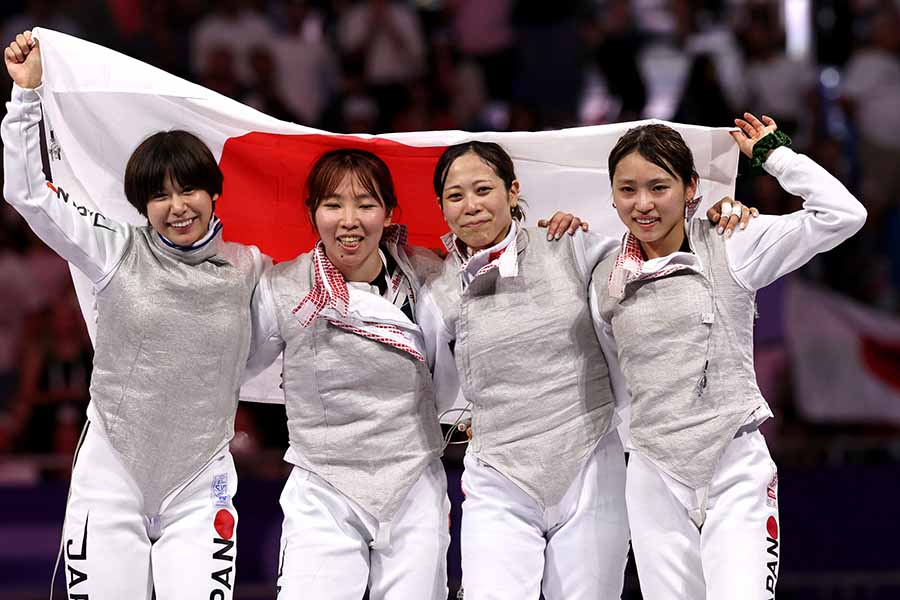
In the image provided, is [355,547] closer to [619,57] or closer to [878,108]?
[619,57]

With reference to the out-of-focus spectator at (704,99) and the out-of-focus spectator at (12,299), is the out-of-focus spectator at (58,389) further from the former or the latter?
the out-of-focus spectator at (704,99)

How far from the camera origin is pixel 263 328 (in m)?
3.59

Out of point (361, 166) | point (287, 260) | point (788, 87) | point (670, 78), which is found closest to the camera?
point (361, 166)

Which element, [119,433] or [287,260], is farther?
[287,260]

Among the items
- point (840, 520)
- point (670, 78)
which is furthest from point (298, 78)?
point (840, 520)

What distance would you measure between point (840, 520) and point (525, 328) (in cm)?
283

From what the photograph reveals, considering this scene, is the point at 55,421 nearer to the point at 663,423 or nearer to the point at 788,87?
the point at 663,423

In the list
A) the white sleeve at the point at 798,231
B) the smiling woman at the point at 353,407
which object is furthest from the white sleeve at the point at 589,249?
the smiling woman at the point at 353,407

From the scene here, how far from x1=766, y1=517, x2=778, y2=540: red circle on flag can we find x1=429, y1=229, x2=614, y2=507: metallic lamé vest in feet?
1.55

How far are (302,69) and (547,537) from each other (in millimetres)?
4743

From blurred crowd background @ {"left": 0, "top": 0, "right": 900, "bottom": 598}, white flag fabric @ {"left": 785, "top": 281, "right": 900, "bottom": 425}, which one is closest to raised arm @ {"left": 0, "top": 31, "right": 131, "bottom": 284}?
blurred crowd background @ {"left": 0, "top": 0, "right": 900, "bottom": 598}

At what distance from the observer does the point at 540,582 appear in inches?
136

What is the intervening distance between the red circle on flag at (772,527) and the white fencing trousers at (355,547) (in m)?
0.80

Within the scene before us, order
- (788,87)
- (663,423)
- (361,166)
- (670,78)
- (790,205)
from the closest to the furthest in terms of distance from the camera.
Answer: (663,423), (361,166), (790,205), (788,87), (670,78)
